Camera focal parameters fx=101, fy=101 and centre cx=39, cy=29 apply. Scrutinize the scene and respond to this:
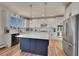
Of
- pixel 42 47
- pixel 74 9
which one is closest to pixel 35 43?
pixel 42 47

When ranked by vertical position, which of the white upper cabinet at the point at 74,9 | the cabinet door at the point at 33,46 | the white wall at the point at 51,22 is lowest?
the cabinet door at the point at 33,46

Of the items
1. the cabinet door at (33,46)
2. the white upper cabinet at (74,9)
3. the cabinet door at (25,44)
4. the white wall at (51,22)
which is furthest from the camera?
the cabinet door at (25,44)

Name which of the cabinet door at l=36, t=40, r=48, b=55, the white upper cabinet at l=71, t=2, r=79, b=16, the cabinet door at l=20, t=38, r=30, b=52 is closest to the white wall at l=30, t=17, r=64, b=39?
the white upper cabinet at l=71, t=2, r=79, b=16

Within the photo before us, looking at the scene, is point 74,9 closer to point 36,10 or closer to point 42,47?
point 36,10

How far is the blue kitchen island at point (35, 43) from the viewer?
10.9 feet

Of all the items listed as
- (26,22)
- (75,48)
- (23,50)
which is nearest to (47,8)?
(26,22)

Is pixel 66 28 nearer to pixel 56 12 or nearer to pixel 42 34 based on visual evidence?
pixel 56 12

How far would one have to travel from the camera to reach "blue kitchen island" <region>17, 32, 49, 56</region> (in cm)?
331

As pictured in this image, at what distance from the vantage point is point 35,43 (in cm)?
361

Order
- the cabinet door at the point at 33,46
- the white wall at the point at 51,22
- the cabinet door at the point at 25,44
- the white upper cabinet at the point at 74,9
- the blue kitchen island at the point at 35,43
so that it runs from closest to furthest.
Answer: the white upper cabinet at the point at 74,9
the white wall at the point at 51,22
the blue kitchen island at the point at 35,43
the cabinet door at the point at 33,46
the cabinet door at the point at 25,44

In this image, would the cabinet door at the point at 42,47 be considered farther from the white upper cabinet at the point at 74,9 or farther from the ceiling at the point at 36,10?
the white upper cabinet at the point at 74,9

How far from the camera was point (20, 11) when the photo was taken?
3139 mm

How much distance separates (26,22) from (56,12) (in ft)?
3.18

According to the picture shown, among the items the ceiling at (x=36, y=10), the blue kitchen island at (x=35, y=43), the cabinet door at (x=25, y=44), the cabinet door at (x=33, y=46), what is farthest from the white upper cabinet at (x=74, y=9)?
the cabinet door at (x=25, y=44)
